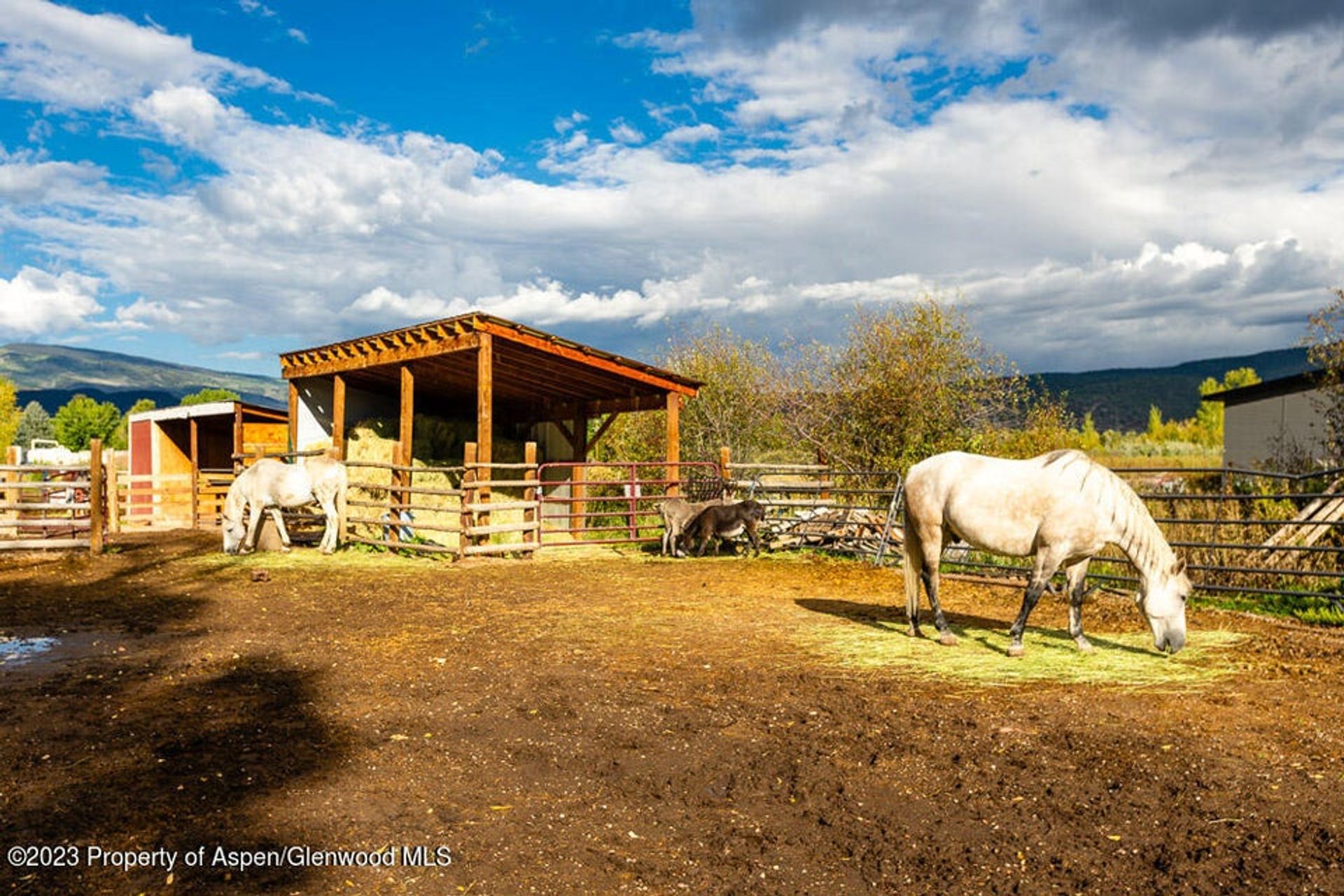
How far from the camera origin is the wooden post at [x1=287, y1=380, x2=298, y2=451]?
52.3 ft

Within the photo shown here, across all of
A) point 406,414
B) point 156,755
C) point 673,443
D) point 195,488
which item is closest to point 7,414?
point 195,488

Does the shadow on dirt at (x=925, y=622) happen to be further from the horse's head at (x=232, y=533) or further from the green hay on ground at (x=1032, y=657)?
the horse's head at (x=232, y=533)

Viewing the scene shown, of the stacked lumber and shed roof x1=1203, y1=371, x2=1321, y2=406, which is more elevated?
shed roof x1=1203, y1=371, x2=1321, y2=406


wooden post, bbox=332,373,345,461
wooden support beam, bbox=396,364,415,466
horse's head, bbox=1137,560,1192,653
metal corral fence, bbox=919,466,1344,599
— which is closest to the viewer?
horse's head, bbox=1137,560,1192,653

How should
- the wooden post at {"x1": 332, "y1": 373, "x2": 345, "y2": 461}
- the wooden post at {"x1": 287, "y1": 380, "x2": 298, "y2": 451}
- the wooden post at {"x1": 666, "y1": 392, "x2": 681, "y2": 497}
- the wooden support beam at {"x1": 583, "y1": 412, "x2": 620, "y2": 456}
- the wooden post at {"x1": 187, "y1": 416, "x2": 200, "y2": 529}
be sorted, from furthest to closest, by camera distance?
the wooden post at {"x1": 187, "y1": 416, "x2": 200, "y2": 529} < the wooden support beam at {"x1": 583, "y1": 412, "x2": 620, "y2": 456} < the wooden post at {"x1": 287, "y1": 380, "x2": 298, "y2": 451} < the wooden post at {"x1": 332, "y1": 373, "x2": 345, "y2": 461} < the wooden post at {"x1": 666, "y1": 392, "x2": 681, "y2": 497}

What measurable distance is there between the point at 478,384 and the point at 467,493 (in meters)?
2.14

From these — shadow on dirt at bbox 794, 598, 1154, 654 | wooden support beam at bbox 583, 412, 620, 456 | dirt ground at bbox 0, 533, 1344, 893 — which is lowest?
shadow on dirt at bbox 794, 598, 1154, 654

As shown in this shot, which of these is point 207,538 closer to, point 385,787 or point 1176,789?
point 385,787

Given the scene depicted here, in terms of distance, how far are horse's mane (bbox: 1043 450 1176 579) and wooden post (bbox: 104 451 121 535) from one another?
15.9m

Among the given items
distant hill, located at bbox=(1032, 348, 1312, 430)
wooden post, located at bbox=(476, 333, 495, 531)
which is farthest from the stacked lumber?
distant hill, located at bbox=(1032, 348, 1312, 430)

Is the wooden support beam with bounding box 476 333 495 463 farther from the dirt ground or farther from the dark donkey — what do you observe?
the dirt ground

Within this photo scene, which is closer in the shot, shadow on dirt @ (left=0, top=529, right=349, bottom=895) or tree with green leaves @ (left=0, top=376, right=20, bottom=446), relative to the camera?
shadow on dirt @ (left=0, top=529, right=349, bottom=895)

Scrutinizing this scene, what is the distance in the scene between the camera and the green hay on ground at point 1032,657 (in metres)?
5.53

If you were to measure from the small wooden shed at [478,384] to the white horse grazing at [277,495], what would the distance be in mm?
1297
